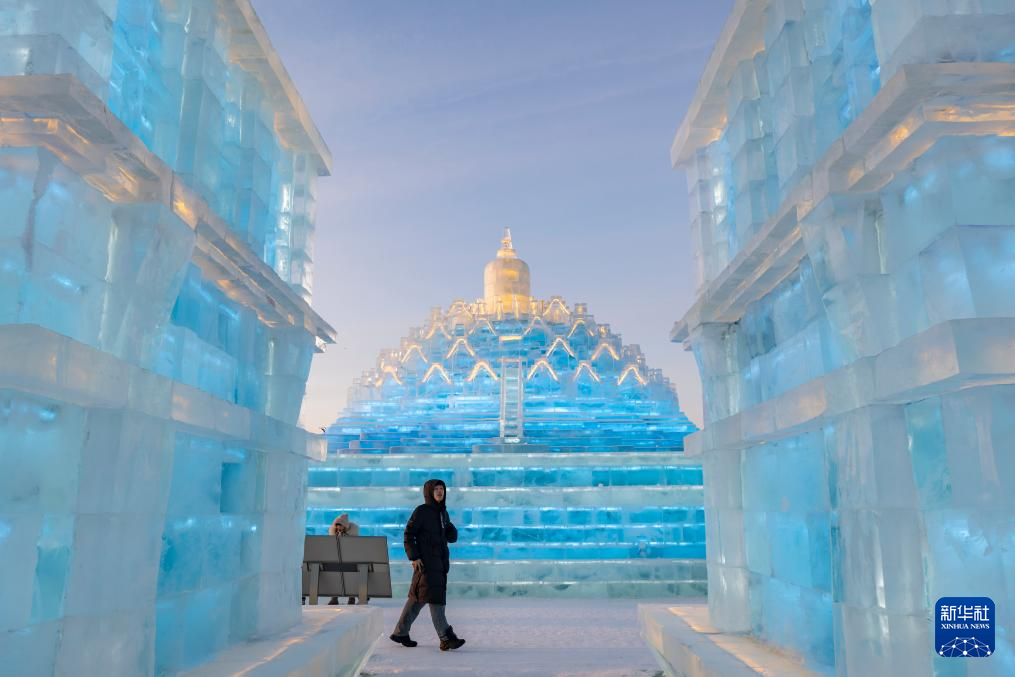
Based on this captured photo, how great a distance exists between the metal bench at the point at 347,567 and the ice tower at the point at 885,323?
3844mm

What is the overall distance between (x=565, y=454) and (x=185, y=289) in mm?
9752

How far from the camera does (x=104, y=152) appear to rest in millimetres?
3539

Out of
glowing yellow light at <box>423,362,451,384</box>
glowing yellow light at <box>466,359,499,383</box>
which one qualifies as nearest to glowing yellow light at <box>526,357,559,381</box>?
glowing yellow light at <box>466,359,499,383</box>

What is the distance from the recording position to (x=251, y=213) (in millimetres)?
5945

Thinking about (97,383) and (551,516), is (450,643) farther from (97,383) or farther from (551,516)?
(551,516)

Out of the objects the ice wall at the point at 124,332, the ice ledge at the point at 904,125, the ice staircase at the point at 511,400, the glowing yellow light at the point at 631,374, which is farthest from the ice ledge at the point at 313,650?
the glowing yellow light at the point at 631,374

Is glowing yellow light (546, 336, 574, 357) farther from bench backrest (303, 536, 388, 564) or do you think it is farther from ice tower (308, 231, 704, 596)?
bench backrest (303, 536, 388, 564)

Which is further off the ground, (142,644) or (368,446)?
(368,446)

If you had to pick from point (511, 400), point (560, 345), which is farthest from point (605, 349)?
point (511, 400)

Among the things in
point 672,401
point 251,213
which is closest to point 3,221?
point 251,213

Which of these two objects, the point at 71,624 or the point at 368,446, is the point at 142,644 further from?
the point at 368,446

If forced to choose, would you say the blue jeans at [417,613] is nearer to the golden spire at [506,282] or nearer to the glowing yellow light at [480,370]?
the glowing yellow light at [480,370]

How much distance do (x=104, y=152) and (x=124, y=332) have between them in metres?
0.88

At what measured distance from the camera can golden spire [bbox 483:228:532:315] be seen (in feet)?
70.8
